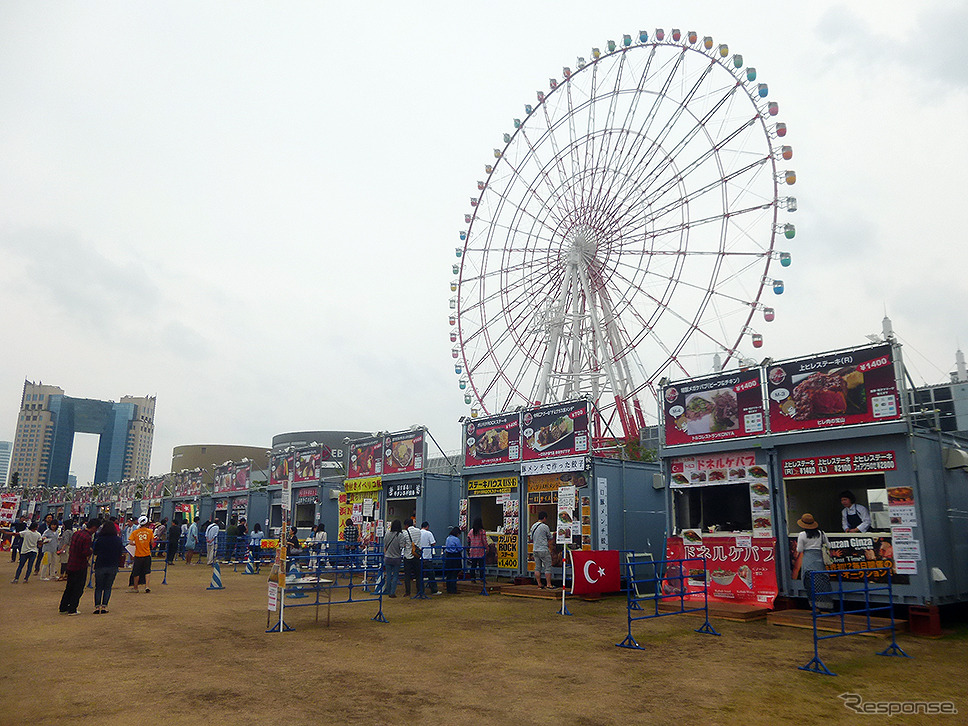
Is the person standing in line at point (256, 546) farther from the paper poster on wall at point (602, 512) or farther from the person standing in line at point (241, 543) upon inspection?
the paper poster on wall at point (602, 512)

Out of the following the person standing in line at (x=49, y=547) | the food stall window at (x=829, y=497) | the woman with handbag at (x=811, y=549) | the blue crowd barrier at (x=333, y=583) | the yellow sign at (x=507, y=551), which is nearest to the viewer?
the woman with handbag at (x=811, y=549)

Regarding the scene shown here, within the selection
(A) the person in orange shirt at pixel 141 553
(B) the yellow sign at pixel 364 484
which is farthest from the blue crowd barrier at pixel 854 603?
(B) the yellow sign at pixel 364 484

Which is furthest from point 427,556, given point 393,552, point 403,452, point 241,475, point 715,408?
point 241,475

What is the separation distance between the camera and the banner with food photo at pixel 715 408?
12750mm

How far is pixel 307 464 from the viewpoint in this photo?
2664 cm

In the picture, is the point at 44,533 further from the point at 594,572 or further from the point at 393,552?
the point at 594,572

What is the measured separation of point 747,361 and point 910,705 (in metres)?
8.01

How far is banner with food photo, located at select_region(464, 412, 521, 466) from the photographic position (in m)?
18.1

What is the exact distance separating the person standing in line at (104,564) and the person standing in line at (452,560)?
7184 millimetres

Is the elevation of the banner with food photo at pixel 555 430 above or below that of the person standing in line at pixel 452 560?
above

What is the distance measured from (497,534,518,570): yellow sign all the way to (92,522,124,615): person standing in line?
9.11m

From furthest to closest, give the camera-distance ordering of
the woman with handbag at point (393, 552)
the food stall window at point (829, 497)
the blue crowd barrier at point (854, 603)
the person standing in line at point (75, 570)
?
the woman with handbag at point (393, 552)
the person standing in line at point (75, 570)
the food stall window at point (829, 497)
the blue crowd barrier at point (854, 603)

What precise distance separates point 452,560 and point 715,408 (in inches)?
296

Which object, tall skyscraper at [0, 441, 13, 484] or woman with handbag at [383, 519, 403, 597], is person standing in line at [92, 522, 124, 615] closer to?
woman with handbag at [383, 519, 403, 597]
